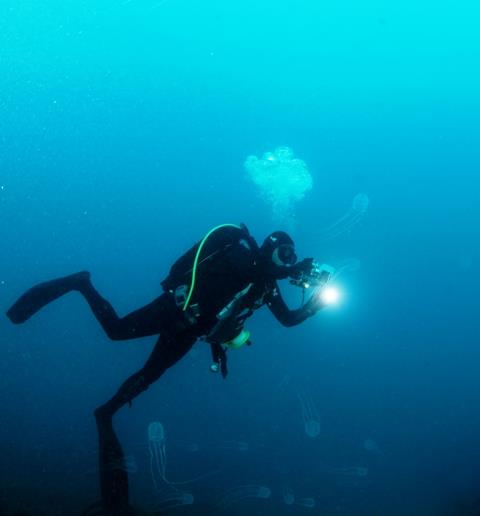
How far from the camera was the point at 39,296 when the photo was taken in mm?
5199

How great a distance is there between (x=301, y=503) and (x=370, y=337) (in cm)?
4441

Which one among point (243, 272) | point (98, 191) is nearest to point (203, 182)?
point (98, 191)

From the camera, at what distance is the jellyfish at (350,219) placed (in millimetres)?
64444

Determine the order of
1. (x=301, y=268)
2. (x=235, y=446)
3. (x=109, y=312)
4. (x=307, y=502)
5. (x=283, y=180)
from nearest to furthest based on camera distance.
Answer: (x=301, y=268), (x=109, y=312), (x=307, y=502), (x=283, y=180), (x=235, y=446)

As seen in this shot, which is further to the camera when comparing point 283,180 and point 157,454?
point 157,454

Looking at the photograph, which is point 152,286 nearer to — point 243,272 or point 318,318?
point 318,318

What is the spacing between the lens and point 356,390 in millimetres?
41000

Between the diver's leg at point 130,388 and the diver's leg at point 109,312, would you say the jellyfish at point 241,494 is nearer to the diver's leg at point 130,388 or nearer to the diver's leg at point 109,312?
the diver's leg at point 130,388

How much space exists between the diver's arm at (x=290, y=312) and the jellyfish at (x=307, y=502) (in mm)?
10950

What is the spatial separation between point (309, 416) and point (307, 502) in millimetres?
17287

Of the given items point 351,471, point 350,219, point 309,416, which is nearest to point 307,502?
point 351,471

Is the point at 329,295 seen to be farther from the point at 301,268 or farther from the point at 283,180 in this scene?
the point at 283,180

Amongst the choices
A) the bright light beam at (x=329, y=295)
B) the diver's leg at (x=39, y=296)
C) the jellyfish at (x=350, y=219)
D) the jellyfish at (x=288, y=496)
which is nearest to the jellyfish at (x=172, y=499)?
the jellyfish at (x=288, y=496)

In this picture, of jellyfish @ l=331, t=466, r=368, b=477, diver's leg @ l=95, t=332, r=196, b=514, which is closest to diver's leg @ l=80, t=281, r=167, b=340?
diver's leg @ l=95, t=332, r=196, b=514
